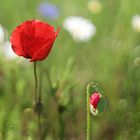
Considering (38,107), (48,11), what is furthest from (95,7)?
(38,107)

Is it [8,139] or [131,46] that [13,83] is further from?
[131,46]

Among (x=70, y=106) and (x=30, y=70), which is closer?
(x=70, y=106)

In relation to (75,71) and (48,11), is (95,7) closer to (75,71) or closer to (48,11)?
(48,11)

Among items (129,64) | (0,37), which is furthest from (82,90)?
(0,37)

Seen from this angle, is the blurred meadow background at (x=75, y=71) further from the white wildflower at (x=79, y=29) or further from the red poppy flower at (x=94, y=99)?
the red poppy flower at (x=94, y=99)

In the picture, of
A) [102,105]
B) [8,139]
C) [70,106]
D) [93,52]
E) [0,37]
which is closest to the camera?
[102,105]

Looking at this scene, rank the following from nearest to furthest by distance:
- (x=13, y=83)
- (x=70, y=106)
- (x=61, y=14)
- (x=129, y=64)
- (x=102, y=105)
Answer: (x=102, y=105)
(x=70, y=106)
(x=13, y=83)
(x=129, y=64)
(x=61, y=14)

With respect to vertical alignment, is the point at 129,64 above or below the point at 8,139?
above

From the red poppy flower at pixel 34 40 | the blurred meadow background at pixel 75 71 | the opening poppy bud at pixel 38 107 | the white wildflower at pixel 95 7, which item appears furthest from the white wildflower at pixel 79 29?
the red poppy flower at pixel 34 40
